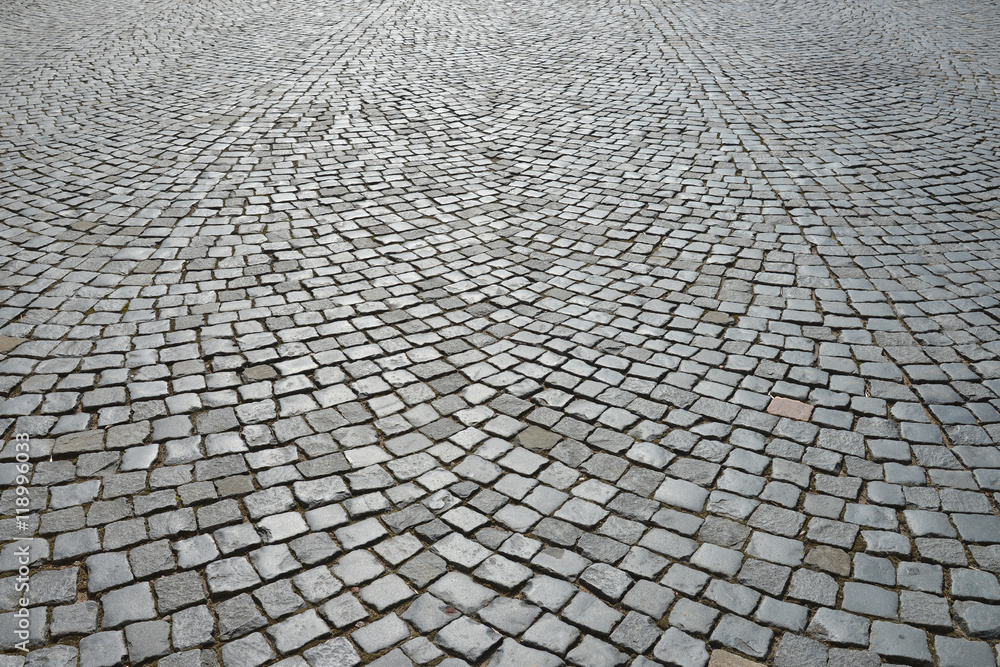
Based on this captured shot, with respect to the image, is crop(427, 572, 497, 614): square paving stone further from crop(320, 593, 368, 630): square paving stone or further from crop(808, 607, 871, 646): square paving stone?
crop(808, 607, 871, 646): square paving stone

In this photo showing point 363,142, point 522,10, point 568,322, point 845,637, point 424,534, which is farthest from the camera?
point 522,10

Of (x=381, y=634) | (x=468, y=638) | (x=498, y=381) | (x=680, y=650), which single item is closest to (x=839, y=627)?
(x=680, y=650)

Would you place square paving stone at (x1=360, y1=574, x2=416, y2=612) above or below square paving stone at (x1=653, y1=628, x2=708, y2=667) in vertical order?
above

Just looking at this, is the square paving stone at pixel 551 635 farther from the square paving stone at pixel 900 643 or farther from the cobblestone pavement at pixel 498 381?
the square paving stone at pixel 900 643

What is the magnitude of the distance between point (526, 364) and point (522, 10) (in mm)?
12356

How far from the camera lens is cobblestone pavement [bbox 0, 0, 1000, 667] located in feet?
9.63

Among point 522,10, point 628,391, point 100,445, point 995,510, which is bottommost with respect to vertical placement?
point 995,510

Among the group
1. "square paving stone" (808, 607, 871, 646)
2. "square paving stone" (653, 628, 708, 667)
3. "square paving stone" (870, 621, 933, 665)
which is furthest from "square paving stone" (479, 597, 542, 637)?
Answer: "square paving stone" (870, 621, 933, 665)

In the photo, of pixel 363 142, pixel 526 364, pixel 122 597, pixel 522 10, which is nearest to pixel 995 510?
pixel 526 364

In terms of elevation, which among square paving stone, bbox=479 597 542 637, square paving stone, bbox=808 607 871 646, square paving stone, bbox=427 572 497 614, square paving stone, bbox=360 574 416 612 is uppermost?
square paving stone, bbox=360 574 416 612

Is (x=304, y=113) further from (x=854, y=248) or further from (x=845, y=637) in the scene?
(x=845, y=637)

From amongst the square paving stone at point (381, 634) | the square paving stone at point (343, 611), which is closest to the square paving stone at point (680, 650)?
the square paving stone at point (381, 634)

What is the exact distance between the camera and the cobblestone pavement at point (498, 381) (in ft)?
9.63

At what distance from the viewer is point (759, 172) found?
714 centimetres
